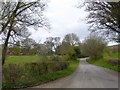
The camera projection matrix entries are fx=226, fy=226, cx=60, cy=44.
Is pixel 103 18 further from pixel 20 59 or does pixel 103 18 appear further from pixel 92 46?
pixel 92 46

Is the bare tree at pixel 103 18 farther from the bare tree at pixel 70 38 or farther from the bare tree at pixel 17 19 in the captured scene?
the bare tree at pixel 70 38

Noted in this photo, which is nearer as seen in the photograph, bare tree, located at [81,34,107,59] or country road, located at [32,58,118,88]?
country road, located at [32,58,118,88]

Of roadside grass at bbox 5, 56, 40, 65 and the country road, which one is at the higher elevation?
roadside grass at bbox 5, 56, 40, 65

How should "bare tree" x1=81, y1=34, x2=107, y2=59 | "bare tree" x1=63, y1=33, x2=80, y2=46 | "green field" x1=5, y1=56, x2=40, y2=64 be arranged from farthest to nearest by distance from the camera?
1. "bare tree" x1=81, y1=34, x2=107, y2=59
2. "bare tree" x1=63, y1=33, x2=80, y2=46
3. "green field" x1=5, y1=56, x2=40, y2=64

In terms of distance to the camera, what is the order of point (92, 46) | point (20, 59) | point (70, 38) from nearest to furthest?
1. point (20, 59)
2. point (70, 38)
3. point (92, 46)

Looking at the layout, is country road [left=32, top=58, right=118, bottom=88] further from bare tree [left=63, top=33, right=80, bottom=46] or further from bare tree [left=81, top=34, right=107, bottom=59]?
bare tree [left=81, top=34, right=107, bottom=59]

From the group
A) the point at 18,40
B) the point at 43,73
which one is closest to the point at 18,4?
the point at 18,40

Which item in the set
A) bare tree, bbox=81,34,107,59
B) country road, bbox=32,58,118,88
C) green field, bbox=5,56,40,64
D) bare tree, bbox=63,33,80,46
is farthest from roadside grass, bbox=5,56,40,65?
bare tree, bbox=81,34,107,59

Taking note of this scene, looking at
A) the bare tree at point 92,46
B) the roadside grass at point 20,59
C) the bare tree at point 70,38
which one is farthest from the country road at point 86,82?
the bare tree at point 92,46

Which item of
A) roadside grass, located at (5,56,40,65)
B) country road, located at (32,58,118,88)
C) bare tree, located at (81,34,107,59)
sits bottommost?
country road, located at (32,58,118,88)

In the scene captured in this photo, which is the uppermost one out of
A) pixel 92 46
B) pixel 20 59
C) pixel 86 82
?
pixel 92 46

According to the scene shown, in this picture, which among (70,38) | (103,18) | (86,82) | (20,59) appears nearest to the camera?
(86,82)

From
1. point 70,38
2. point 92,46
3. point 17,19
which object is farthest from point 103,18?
point 92,46

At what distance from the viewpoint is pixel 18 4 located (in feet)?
59.3
